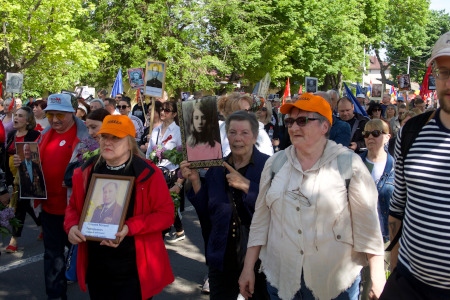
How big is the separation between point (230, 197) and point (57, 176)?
6.76 feet

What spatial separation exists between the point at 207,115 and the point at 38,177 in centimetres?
209

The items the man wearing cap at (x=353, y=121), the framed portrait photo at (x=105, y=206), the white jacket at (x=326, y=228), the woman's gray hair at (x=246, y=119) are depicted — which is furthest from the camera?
the man wearing cap at (x=353, y=121)

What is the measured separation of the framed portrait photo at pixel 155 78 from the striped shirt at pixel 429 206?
6.89 meters

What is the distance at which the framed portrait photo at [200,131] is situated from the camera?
166 inches

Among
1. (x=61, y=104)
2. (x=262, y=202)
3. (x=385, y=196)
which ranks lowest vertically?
(x=385, y=196)

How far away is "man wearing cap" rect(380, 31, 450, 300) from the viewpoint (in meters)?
2.59

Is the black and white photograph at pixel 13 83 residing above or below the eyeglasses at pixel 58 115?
above

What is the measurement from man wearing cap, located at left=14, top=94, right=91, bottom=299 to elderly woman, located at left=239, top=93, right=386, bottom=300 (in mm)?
2629

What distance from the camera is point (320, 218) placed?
311 centimetres

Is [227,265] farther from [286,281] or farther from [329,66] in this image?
[329,66]

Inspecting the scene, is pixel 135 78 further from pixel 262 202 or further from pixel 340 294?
pixel 340 294

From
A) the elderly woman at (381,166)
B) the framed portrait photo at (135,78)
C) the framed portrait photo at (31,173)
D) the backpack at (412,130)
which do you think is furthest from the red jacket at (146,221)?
the framed portrait photo at (135,78)

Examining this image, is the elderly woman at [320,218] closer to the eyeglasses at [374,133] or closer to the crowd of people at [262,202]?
the crowd of people at [262,202]

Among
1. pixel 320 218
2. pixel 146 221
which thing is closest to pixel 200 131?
pixel 146 221
